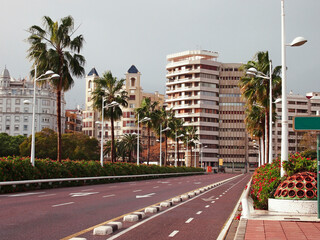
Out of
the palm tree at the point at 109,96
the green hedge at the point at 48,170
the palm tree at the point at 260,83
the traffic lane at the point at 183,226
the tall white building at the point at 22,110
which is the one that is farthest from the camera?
the tall white building at the point at 22,110

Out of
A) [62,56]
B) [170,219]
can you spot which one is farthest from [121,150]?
[170,219]

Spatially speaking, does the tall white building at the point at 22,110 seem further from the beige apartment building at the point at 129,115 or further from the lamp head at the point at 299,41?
the lamp head at the point at 299,41

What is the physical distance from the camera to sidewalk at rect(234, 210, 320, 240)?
9.34 metres

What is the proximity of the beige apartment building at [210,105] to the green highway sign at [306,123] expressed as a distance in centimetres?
12376

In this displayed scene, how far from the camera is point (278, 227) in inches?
417

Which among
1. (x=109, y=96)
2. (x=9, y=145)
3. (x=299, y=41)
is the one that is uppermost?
(x=109, y=96)

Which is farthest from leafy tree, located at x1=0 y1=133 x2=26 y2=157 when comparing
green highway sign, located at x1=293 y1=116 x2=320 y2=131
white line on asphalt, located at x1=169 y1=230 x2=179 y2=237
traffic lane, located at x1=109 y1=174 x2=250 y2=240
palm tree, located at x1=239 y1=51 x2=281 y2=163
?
green highway sign, located at x1=293 y1=116 x2=320 y2=131

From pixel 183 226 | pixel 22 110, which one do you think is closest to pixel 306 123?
pixel 183 226

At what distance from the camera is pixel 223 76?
14762 centimetres

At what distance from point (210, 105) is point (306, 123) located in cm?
13228

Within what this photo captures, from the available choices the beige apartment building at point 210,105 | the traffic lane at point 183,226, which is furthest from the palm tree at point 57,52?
the beige apartment building at point 210,105

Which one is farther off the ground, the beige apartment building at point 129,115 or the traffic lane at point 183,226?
the beige apartment building at point 129,115

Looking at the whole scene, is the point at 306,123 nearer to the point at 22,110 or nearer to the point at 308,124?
the point at 308,124

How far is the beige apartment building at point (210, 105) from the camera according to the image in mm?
140675
